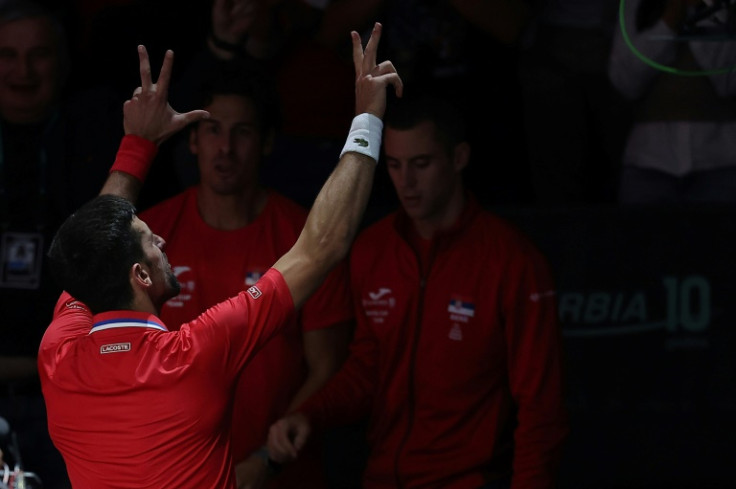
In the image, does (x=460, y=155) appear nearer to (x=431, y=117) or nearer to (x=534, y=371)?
(x=431, y=117)

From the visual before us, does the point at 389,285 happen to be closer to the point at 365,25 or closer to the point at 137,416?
the point at 365,25

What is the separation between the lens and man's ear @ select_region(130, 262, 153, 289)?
11.1 ft

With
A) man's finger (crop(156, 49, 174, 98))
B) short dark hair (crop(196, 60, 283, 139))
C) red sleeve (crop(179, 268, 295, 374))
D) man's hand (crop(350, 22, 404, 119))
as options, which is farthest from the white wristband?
short dark hair (crop(196, 60, 283, 139))

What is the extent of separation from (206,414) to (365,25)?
2.37 meters

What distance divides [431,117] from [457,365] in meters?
0.90

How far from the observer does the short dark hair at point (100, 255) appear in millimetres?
3354

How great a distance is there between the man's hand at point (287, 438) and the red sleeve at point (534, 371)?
0.73 metres

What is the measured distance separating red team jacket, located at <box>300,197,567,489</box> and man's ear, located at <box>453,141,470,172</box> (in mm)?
171

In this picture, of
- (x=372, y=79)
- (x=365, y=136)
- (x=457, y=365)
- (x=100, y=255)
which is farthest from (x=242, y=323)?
(x=457, y=365)

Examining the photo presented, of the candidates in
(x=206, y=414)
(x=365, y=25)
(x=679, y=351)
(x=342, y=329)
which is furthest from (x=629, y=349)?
(x=206, y=414)

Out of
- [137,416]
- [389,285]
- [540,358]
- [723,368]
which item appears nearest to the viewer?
[137,416]

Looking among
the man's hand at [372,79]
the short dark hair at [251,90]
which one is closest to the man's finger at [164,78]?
the man's hand at [372,79]

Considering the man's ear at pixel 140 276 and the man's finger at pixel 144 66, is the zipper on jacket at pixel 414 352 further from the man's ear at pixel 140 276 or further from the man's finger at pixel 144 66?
the man's ear at pixel 140 276

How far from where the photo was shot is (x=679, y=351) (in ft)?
16.8
